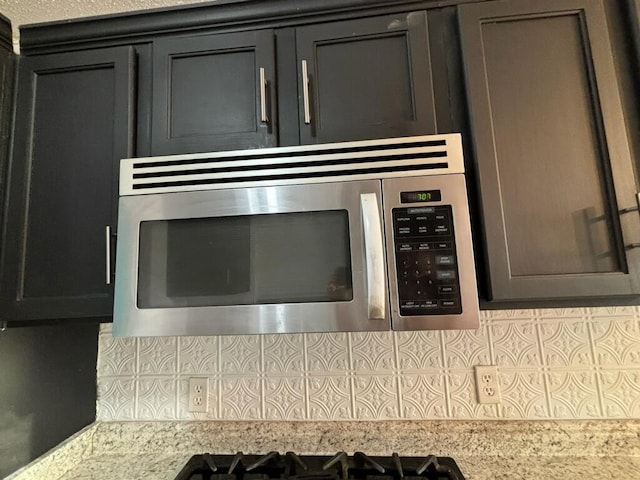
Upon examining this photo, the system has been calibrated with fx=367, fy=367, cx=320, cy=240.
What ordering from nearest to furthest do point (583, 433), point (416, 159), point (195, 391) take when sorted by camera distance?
point (416, 159) → point (583, 433) → point (195, 391)

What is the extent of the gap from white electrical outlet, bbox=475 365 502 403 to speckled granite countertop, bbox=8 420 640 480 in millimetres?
69

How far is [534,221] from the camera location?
0.84 m

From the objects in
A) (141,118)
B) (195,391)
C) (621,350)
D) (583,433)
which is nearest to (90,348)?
(195,391)

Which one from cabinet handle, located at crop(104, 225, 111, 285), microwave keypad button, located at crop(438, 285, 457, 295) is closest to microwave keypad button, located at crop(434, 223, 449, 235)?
microwave keypad button, located at crop(438, 285, 457, 295)

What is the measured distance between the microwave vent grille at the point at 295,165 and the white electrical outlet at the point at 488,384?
2.08 feet

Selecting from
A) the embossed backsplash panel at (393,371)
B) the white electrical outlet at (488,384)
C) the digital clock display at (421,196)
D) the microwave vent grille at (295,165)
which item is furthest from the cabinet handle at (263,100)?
the white electrical outlet at (488,384)

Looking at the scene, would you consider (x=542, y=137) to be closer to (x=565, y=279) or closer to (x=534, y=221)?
(x=534, y=221)

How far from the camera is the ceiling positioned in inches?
37.8

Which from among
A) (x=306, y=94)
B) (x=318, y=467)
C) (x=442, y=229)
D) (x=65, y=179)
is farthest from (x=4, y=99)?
(x=318, y=467)

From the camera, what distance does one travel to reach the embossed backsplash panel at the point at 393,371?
3.46ft

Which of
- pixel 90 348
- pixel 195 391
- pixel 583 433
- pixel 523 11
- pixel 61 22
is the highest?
pixel 61 22

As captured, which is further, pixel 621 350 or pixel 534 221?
pixel 621 350

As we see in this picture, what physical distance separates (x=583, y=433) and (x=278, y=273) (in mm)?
980

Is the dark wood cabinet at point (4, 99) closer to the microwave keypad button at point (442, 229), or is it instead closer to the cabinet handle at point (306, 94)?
the cabinet handle at point (306, 94)
